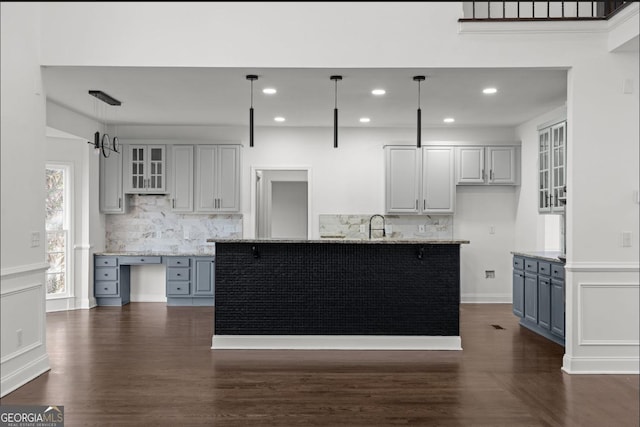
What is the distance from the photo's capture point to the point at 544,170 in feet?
20.6

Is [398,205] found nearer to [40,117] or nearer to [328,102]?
[328,102]

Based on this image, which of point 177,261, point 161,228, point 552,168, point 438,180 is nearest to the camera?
point 552,168

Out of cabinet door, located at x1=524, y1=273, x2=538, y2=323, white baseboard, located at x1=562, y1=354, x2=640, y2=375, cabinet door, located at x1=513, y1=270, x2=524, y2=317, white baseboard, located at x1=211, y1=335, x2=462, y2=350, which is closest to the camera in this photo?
white baseboard, located at x1=562, y1=354, x2=640, y2=375

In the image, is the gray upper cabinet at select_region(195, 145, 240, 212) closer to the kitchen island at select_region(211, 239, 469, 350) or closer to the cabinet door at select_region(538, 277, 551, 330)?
the kitchen island at select_region(211, 239, 469, 350)

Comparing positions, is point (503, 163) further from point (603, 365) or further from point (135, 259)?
point (135, 259)

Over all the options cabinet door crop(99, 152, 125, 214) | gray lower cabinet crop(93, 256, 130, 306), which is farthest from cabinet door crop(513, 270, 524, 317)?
cabinet door crop(99, 152, 125, 214)

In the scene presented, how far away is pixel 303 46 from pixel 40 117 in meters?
2.30

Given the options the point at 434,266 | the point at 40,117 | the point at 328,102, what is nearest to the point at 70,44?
the point at 40,117

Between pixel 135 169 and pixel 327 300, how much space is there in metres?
4.13

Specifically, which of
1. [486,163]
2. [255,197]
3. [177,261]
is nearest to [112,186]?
[177,261]

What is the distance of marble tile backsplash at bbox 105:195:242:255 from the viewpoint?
7707 mm

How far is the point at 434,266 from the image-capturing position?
192 inches

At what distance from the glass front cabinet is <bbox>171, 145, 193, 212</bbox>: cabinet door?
15.8 feet

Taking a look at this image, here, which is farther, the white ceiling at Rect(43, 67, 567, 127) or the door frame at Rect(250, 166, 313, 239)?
the door frame at Rect(250, 166, 313, 239)
